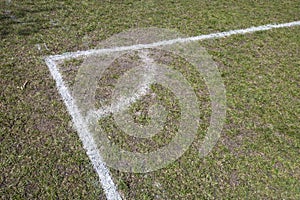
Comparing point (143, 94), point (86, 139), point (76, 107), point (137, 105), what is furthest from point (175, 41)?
point (86, 139)

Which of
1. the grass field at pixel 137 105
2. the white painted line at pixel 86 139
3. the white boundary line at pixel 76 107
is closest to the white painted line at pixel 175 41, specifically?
the white boundary line at pixel 76 107

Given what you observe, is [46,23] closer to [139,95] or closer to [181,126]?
[139,95]

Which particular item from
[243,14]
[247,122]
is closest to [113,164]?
[247,122]

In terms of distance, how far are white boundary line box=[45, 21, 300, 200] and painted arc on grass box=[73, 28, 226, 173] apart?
0.07 metres

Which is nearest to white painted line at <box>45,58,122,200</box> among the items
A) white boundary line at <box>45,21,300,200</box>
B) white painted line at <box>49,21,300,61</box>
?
white boundary line at <box>45,21,300,200</box>

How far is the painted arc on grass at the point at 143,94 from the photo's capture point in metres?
3.46

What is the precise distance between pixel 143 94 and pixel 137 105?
0.68 ft

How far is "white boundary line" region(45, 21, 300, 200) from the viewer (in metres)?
3.19

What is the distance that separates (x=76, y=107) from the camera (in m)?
Answer: 3.89

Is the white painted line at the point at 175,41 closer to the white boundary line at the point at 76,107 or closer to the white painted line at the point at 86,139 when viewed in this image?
the white boundary line at the point at 76,107

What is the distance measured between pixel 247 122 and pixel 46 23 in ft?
10.4

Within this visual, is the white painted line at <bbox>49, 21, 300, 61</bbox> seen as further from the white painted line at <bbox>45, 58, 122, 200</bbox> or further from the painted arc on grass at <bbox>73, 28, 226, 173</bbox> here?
the white painted line at <bbox>45, 58, 122, 200</bbox>

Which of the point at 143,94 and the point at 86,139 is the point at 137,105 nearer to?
the point at 143,94

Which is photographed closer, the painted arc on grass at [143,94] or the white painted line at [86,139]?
the white painted line at [86,139]
